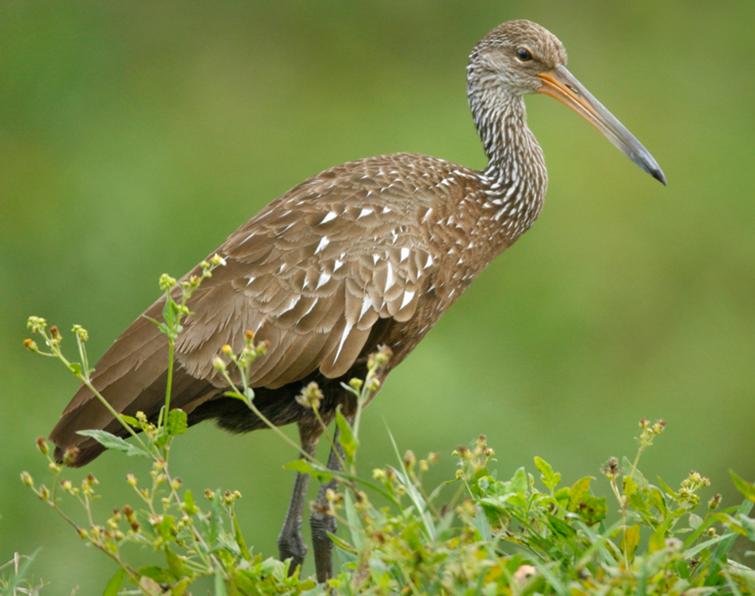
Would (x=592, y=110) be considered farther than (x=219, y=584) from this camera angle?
Yes

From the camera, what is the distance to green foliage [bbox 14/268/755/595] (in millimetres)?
3705

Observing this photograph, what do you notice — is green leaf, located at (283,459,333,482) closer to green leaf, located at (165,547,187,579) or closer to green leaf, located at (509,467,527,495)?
green leaf, located at (165,547,187,579)

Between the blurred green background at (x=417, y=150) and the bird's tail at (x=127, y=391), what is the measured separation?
7.57 feet

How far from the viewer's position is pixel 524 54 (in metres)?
6.62

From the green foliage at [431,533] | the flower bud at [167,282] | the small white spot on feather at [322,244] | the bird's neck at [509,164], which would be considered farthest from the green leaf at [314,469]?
the bird's neck at [509,164]

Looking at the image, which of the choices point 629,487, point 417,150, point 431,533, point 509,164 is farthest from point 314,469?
point 417,150

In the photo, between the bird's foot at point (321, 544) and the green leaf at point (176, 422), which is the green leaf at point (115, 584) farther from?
the bird's foot at point (321, 544)

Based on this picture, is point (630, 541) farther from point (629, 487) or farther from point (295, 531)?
point (295, 531)

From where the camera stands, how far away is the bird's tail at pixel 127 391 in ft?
18.1

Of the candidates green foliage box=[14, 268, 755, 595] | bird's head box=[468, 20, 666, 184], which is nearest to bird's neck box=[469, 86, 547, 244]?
bird's head box=[468, 20, 666, 184]

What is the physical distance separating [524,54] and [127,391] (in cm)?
198

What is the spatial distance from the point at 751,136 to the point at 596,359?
233cm

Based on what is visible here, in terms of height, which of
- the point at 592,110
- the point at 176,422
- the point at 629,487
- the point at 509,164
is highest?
the point at 592,110

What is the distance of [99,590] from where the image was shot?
7785 millimetres
